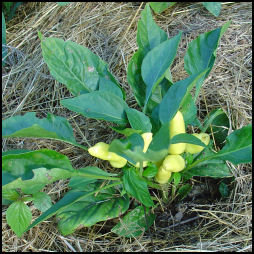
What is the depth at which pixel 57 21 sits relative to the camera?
5.19ft

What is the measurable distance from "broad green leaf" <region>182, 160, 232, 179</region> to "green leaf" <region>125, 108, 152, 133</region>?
221mm

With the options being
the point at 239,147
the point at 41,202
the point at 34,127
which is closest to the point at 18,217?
the point at 41,202

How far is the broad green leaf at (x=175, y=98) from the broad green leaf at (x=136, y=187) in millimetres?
171

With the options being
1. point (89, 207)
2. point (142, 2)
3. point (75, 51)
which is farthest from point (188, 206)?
point (142, 2)

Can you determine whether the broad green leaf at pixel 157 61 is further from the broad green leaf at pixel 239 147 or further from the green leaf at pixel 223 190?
the green leaf at pixel 223 190

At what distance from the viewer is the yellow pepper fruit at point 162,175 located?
0.99 metres

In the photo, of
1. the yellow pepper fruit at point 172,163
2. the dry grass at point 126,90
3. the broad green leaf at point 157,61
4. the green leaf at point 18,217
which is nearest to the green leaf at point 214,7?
the dry grass at point 126,90

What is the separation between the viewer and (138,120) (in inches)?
37.8

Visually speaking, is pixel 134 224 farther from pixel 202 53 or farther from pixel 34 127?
pixel 202 53

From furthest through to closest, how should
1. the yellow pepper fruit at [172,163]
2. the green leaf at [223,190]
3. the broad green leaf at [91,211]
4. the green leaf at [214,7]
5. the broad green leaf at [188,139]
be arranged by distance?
the green leaf at [214,7] → the green leaf at [223,190] → the broad green leaf at [91,211] → the yellow pepper fruit at [172,163] → the broad green leaf at [188,139]

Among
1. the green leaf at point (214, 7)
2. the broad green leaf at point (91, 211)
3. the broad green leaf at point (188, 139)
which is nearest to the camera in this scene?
the broad green leaf at point (188, 139)

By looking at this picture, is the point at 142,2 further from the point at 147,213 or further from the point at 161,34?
the point at 147,213

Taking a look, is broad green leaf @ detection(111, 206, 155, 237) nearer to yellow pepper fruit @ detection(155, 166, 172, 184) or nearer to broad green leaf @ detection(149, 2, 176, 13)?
yellow pepper fruit @ detection(155, 166, 172, 184)

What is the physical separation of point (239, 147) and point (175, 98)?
9.1 inches
